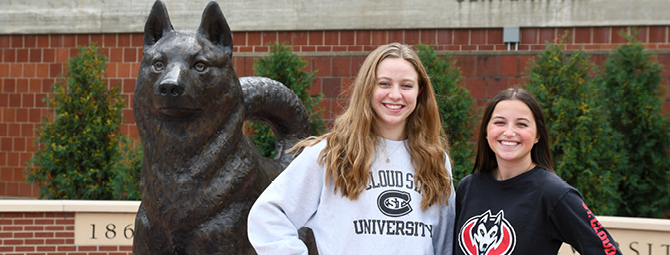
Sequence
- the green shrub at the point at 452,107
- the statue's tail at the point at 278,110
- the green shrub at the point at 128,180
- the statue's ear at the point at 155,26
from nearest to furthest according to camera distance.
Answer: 1. the statue's ear at the point at 155,26
2. the statue's tail at the point at 278,110
3. the green shrub at the point at 452,107
4. the green shrub at the point at 128,180

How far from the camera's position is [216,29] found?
2.97 m

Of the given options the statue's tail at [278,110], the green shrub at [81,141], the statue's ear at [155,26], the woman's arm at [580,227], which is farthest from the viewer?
the green shrub at [81,141]

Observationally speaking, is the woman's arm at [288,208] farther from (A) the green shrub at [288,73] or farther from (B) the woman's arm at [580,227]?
(A) the green shrub at [288,73]

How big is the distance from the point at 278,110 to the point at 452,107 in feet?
11.6

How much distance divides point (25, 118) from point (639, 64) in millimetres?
9131

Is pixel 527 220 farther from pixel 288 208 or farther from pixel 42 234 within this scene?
pixel 42 234

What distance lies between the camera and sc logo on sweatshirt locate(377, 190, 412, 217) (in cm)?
218

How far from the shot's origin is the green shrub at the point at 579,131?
20.7 feet

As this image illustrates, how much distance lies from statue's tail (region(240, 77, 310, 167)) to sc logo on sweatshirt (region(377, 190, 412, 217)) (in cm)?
143

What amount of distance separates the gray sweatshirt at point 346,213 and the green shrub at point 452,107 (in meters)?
4.50

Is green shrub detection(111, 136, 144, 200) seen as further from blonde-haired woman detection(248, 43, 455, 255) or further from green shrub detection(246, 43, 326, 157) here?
blonde-haired woman detection(248, 43, 455, 255)

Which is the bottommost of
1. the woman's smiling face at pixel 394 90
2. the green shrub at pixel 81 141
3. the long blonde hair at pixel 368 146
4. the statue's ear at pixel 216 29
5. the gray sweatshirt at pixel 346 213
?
the green shrub at pixel 81 141

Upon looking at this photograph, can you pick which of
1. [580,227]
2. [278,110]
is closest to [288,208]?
[580,227]

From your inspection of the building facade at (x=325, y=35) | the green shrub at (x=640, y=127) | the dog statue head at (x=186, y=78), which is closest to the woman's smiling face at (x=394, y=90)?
the dog statue head at (x=186, y=78)
